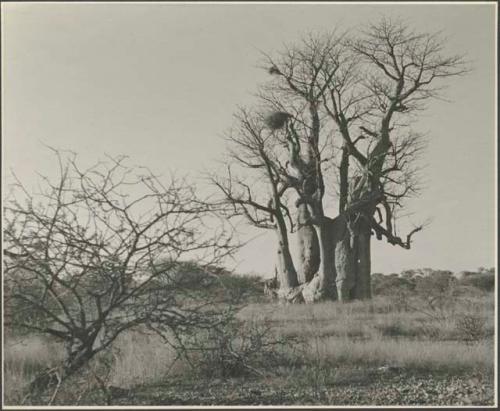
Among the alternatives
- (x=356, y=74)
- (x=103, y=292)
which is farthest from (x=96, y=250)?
(x=356, y=74)

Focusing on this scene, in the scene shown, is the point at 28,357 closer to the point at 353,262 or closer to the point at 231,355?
the point at 231,355

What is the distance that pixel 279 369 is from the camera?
566cm

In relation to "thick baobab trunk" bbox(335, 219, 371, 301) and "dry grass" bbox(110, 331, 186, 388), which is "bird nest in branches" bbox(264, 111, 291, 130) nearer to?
"thick baobab trunk" bbox(335, 219, 371, 301)

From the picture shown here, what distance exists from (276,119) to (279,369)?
3.31 meters

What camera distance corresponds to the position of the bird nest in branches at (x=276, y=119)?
25.4ft

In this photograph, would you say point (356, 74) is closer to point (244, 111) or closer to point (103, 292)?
point (244, 111)

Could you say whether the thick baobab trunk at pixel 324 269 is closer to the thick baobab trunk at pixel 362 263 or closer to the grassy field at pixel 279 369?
the thick baobab trunk at pixel 362 263

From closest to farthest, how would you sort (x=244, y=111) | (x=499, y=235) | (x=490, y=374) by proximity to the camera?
(x=490, y=374)
(x=499, y=235)
(x=244, y=111)

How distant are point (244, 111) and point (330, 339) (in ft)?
8.00

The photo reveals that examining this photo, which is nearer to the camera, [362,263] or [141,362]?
[141,362]

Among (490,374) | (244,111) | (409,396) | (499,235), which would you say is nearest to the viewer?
(409,396)

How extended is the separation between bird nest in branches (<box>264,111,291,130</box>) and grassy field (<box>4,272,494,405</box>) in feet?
7.57

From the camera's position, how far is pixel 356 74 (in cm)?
801

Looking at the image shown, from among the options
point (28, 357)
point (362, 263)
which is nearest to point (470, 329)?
point (362, 263)
